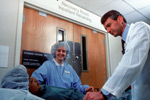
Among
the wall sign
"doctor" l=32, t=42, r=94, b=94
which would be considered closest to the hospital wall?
the wall sign

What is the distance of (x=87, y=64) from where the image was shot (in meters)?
2.72

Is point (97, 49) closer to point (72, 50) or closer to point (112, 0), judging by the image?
point (72, 50)

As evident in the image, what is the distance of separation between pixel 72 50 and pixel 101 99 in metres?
1.81

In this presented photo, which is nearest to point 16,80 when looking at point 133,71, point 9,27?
point 133,71

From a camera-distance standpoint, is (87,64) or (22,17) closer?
(22,17)

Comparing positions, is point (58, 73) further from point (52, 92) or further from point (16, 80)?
point (16, 80)

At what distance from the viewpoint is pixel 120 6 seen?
278 centimetres

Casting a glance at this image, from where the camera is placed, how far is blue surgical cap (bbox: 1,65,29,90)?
0.88 meters

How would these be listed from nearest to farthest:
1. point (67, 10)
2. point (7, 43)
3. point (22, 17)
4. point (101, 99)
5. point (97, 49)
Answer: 1. point (101, 99)
2. point (7, 43)
3. point (22, 17)
4. point (67, 10)
5. point (97, 49)

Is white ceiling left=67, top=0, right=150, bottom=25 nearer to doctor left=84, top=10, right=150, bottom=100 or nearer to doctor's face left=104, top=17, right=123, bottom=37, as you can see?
doctor's face left=104, top=17, right=123, bottom=37

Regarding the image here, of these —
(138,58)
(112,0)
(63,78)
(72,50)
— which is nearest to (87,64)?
(72,50)

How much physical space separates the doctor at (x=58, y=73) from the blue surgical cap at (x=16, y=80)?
75 centimetres

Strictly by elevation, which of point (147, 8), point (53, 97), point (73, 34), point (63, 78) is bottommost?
point (53, 97)

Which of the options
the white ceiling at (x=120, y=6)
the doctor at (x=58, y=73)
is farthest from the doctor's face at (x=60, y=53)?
the white ceiling at (x=120, y=6)
